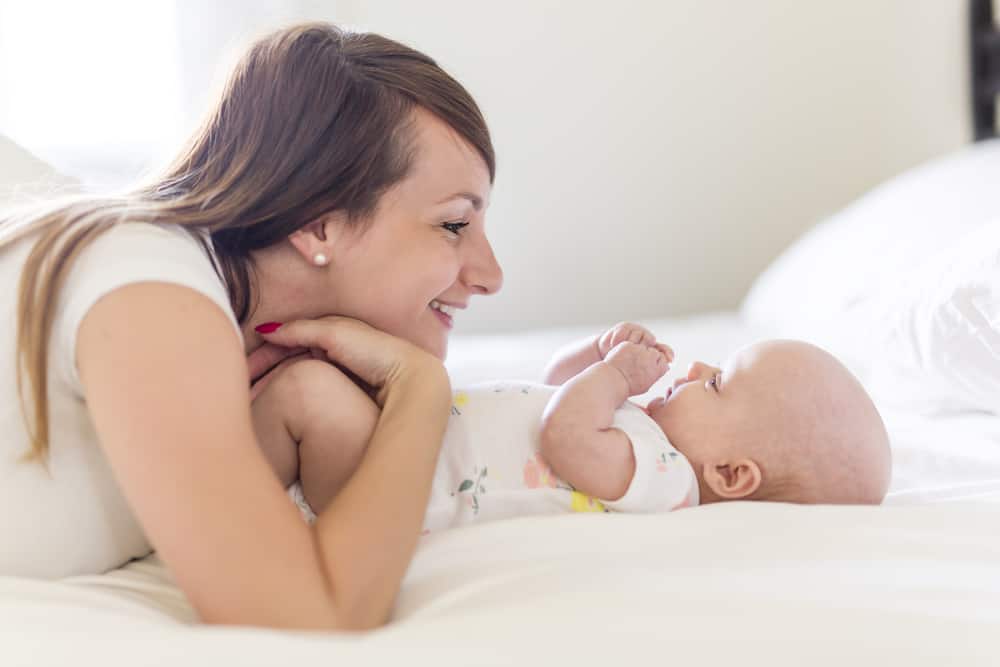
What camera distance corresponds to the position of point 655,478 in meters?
1.02

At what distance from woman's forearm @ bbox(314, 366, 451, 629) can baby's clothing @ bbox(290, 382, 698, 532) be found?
4.4 inches

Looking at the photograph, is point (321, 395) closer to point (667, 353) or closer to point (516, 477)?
point (516, 477)

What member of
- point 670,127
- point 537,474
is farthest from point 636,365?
point 670,127

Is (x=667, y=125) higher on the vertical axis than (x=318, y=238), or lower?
higher

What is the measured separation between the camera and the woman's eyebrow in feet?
3.67

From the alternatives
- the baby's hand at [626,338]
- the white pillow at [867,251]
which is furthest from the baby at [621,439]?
the white pillow at [867,251]

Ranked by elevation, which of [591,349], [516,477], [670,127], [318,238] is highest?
[670,127]

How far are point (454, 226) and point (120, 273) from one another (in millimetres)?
445

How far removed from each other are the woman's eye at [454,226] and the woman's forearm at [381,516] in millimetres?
279

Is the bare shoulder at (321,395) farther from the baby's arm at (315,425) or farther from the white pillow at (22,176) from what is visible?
the white pillow at (22,176)

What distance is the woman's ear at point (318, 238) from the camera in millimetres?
1075

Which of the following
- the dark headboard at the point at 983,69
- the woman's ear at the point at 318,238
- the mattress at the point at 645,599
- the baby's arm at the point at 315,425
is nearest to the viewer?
the mattress at the point at 645,599

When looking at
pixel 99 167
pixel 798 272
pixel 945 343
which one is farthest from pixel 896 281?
pixel 99 167

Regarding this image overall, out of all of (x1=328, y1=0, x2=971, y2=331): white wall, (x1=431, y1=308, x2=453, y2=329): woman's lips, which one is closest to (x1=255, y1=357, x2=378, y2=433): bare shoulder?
(x1=431, y1=308, x2=453, y2=329): woman's lips
